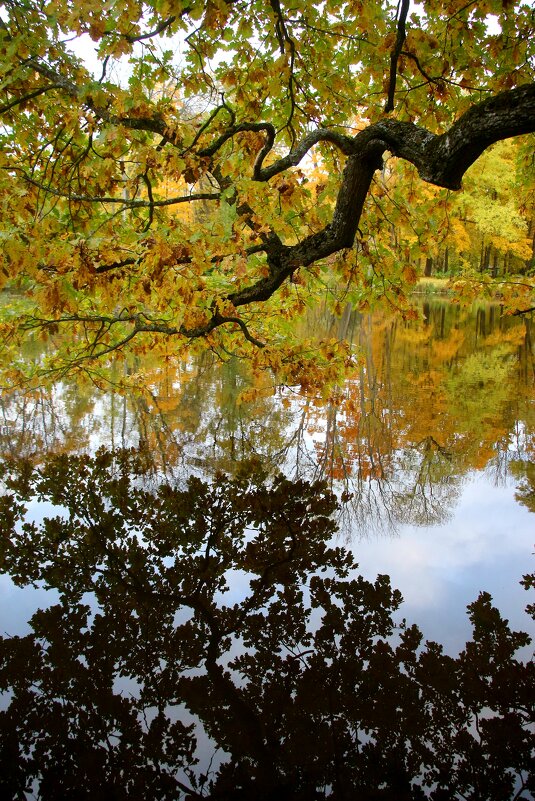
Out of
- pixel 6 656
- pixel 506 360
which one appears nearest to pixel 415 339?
pixel 506 360

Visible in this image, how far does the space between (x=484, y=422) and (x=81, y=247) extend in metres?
5.75

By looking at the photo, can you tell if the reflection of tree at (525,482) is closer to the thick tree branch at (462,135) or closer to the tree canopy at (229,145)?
the tree canopy at (229,145)

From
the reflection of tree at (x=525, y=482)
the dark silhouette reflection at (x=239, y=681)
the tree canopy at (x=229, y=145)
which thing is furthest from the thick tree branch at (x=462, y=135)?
the reflection of tree at (x=525, y=482)

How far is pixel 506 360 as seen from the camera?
11.9 m

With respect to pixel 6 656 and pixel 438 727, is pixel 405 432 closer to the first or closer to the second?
pixel 438 727

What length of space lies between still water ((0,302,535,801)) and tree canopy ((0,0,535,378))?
1655 mm

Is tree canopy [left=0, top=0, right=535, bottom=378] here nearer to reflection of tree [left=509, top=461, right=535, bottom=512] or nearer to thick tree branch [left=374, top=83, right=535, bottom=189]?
thick tree branch [left=374, top=83, right=535, bottom=189]

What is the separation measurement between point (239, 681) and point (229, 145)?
3.84 meters

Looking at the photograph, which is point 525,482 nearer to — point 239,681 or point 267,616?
point 267,616

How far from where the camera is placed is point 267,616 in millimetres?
3006

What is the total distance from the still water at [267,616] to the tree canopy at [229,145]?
1.65 metres

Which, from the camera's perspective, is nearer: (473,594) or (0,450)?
(473,594)

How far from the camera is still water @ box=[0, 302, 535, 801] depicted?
2074 millimetres

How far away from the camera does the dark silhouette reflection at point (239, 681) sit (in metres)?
2.01
